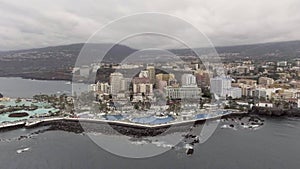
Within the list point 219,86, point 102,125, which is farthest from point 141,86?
point 102,125

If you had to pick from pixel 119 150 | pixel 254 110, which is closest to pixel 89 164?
pixel 119 150

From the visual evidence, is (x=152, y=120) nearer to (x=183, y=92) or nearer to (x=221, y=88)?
(x=183, y=92)

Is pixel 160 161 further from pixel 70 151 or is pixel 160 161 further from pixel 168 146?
pixel 70 151

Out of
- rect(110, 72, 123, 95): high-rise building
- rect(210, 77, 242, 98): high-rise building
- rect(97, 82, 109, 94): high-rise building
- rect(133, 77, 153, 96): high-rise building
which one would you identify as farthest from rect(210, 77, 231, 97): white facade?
rect(97, 82, 109, 94): high-rise building

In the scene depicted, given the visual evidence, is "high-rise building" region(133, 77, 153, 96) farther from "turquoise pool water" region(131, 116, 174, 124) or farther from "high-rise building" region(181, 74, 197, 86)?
"turquoise pool water" region(131, 116, 174, 124)

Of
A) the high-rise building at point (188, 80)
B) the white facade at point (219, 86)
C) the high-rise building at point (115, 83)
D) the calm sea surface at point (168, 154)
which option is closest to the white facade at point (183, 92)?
the high-rise building at point (188, 80)
